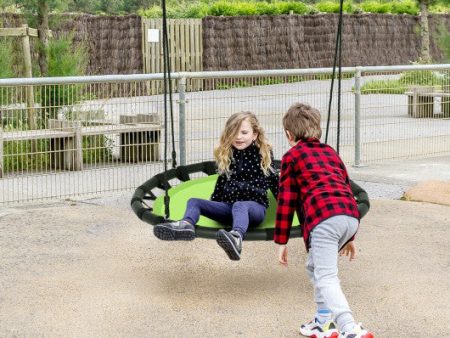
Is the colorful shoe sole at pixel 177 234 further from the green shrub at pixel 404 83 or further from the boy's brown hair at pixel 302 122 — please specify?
the green shrub at pixel 404 83

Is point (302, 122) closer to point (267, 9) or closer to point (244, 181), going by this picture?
point (244, 181)

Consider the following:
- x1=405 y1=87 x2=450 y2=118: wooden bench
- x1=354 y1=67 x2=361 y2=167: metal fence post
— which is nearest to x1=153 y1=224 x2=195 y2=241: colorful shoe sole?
x1=354 y1=67 x2=361 y2=167: metal fence post

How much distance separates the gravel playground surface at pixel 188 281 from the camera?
5.64 m

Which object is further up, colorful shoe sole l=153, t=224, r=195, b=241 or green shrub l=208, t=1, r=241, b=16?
green shrub l=208, t=1, r=241, b=16

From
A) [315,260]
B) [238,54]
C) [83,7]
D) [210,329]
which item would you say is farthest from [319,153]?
[83,7]

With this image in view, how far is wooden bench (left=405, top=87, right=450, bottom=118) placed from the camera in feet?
39.4

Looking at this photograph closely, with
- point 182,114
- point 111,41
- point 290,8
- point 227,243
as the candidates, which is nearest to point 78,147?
point 182,114

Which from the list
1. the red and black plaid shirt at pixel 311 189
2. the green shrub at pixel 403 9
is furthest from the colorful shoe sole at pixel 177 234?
the green shrub at pixel 403 9

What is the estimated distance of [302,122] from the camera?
5.45 meters

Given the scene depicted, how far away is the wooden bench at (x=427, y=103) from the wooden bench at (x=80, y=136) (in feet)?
10.3

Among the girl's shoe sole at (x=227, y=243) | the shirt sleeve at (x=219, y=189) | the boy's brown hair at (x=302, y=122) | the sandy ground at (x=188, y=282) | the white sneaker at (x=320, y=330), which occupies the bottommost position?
the sandy ground at (x=188, y=282)

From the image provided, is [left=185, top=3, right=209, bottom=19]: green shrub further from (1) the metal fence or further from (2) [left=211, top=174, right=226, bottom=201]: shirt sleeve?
(2) [left=211, top=174, right=226, bottom=201]: shirt sleeve

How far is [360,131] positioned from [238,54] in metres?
18.4

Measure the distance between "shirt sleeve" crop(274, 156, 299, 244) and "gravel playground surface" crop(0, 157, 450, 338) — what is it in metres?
0.52
